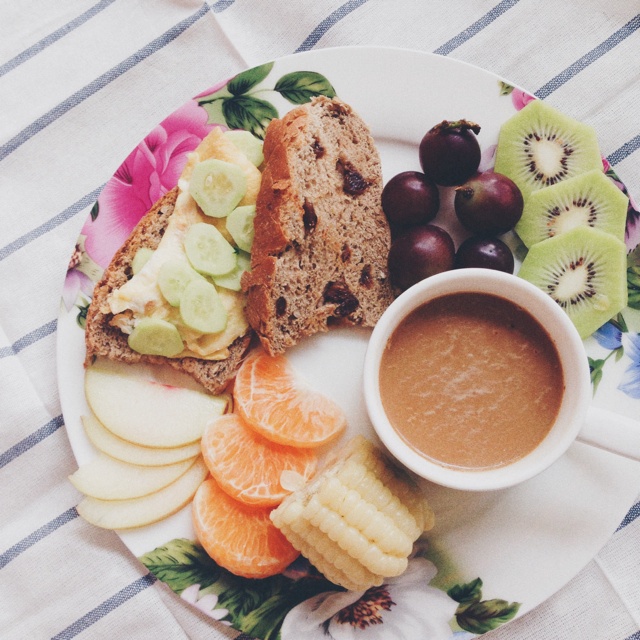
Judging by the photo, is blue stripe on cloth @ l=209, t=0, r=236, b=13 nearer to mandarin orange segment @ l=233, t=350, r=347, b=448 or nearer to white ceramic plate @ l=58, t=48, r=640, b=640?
white ceramic plate @ l=58, t=48, r=640, b=640

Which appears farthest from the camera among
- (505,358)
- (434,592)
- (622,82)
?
(622,82)

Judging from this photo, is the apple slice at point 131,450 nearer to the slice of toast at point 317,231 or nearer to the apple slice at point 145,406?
the apple slice at point 145,406

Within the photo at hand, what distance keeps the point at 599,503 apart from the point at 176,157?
1.86m

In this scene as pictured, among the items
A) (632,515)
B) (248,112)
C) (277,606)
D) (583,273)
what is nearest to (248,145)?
(248,112)

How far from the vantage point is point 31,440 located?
98.3 inches

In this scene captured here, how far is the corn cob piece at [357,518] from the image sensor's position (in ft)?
6.47

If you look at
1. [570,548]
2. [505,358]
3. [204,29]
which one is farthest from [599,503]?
[204,29]

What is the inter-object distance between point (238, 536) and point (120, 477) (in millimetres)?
453

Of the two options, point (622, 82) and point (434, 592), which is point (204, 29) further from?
point (434, 592)

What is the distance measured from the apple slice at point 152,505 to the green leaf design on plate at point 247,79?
1282 millimetres

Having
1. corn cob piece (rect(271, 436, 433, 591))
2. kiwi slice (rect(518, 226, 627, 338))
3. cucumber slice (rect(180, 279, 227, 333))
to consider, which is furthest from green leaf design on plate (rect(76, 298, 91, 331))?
kiwi slice (rect(518, 226, 627, 338))

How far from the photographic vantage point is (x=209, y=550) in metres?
2.17

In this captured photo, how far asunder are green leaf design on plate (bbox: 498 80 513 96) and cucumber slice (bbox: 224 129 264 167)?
848 millimetres

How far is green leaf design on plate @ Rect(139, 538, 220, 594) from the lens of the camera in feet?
7.34
